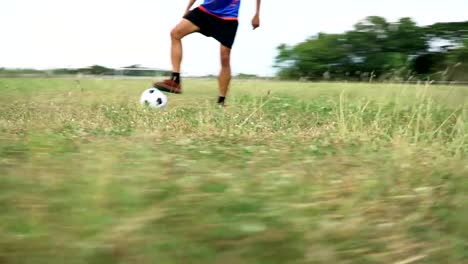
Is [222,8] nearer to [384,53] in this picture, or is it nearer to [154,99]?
[154,99]

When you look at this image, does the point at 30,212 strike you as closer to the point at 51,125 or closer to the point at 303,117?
the point at 51,125

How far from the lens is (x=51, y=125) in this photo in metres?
4.74

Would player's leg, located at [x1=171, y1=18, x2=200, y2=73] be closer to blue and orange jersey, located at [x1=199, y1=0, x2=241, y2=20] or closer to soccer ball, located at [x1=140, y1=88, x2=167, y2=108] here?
blue and orange jersey, located at [x1=199, y1=0, x2=241, y2=20]

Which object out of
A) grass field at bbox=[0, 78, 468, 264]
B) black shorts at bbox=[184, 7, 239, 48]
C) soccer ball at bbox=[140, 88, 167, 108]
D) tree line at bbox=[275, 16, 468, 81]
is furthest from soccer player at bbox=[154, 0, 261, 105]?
grass field at bbox=[0, 78, 468, 264]

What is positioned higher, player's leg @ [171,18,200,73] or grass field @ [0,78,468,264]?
player's leg @ [171,18,200,73]

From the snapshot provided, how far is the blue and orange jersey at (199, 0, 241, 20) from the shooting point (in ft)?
22.5

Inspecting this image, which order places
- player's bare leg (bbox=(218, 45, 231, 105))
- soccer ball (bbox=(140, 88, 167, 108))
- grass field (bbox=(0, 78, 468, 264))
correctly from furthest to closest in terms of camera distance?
1. player's bare leg (bbox=(218, 45, 231, 105))
2. soccer ball (bbox=(140, 88, 167, 108))
3. grass field (bbox=(0, 78, 468, 264))

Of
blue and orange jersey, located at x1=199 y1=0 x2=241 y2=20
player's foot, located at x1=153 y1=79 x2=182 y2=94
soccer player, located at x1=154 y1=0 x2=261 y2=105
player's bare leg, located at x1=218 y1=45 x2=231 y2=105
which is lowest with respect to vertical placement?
player's foot, located at x1=153 y1=79 x2=182 y2=94

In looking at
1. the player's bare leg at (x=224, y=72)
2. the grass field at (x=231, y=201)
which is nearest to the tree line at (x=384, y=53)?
the player's bare leg at (x=224, y=72)

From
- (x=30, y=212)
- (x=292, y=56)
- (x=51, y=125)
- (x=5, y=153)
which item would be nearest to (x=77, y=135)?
(x=51, y=125)

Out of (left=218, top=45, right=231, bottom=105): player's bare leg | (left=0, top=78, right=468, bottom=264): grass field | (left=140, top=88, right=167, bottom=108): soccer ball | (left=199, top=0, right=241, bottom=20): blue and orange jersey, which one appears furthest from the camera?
(left=218, top=45, right=231, bottom=105): player's bare leg

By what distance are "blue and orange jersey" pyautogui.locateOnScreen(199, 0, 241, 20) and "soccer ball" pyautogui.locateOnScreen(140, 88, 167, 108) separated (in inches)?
43.1

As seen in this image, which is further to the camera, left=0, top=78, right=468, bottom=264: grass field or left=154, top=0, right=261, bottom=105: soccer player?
left=154, top=0, right=261, bottom=105: soccer player

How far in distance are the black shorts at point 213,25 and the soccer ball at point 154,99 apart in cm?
89
